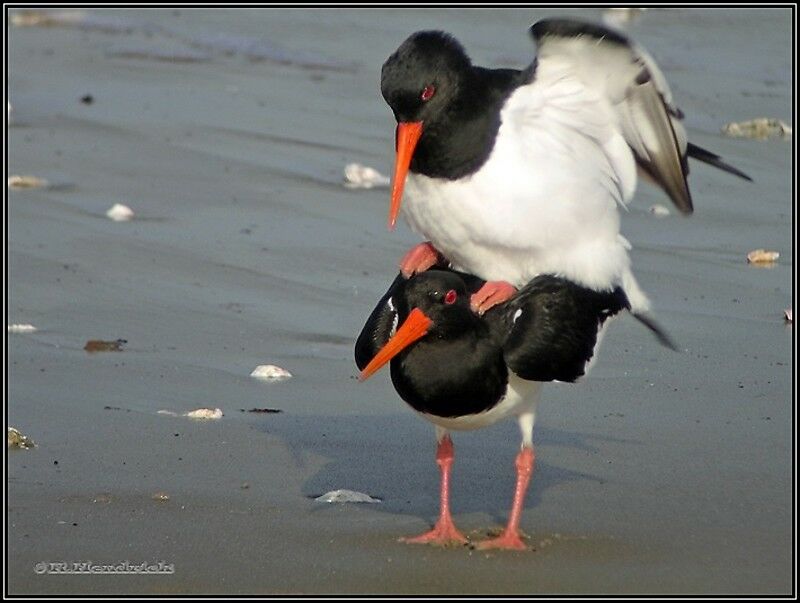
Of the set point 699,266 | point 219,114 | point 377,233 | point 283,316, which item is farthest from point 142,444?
point 219,114

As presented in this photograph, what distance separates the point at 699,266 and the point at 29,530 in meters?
3.68

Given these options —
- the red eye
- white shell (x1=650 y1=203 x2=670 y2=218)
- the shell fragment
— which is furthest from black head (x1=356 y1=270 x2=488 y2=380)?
white shell (x1=650 y1=203 x2=670 y2=218)

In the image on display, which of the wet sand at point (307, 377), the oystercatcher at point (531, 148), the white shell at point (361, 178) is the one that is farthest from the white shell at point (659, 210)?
the oystercatcher at point (531, 148)

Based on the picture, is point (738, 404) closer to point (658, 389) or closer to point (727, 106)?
point (658, 389)

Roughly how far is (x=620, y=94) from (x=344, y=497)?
1504 millimetres

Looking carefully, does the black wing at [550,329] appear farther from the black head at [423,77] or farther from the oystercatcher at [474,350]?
the black head at [423,77]

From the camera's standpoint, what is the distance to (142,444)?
209 inches

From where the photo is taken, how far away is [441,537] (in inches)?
184

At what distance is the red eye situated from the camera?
445 cm

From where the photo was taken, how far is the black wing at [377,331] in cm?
483

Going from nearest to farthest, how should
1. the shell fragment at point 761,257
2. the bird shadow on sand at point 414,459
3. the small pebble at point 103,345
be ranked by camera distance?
the bird shadow on sand at point 414,459
the small pebble at point 103,345
the shell fragment at point 761,257

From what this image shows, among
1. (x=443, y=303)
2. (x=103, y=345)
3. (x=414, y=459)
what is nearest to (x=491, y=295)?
(x=443, y=303)

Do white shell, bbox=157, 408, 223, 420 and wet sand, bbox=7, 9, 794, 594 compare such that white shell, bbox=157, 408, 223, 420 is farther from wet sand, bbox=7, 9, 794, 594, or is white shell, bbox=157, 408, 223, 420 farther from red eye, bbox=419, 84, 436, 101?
red eye, bbox=419, 84, 436, 101

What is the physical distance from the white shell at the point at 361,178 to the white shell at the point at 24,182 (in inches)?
61.5
